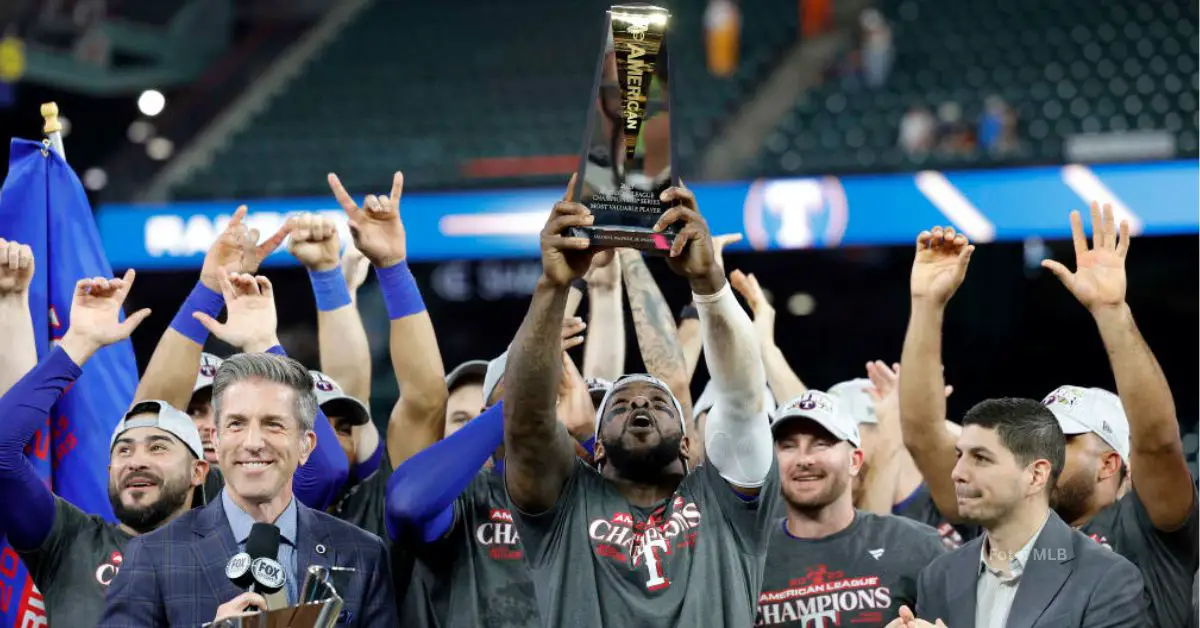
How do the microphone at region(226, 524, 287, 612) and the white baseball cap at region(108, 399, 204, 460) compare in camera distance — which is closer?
the microphone at region(226, 524, 287, 612)

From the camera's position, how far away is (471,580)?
12.2 ft

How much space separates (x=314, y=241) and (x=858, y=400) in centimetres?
191

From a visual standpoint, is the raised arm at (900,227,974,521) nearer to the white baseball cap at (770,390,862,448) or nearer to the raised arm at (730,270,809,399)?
the white baseball cap at (770,390,862,448)

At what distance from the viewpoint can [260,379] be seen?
3.16 metres

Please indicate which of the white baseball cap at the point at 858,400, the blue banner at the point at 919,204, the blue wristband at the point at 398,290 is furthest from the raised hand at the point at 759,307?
the blue banner at the point at 919,204

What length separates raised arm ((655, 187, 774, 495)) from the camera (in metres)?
3.07

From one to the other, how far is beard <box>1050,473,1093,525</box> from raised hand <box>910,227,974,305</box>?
0.63 metres

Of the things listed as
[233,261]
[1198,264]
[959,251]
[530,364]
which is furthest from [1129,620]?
[1198,264]

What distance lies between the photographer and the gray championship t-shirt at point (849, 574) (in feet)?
12.9

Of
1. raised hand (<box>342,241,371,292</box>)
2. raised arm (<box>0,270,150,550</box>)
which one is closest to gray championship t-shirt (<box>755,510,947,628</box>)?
raised hand (<box>342,241,371,292</box>)

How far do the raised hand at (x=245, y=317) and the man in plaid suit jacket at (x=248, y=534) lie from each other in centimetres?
67

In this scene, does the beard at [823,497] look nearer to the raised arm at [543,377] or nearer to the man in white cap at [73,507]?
the raised arm at [543,377]

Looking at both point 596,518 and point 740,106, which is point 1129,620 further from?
point 740,106

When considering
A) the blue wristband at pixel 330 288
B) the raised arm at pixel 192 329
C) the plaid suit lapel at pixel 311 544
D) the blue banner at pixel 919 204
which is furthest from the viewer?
the blue banner at pixel 919 204
